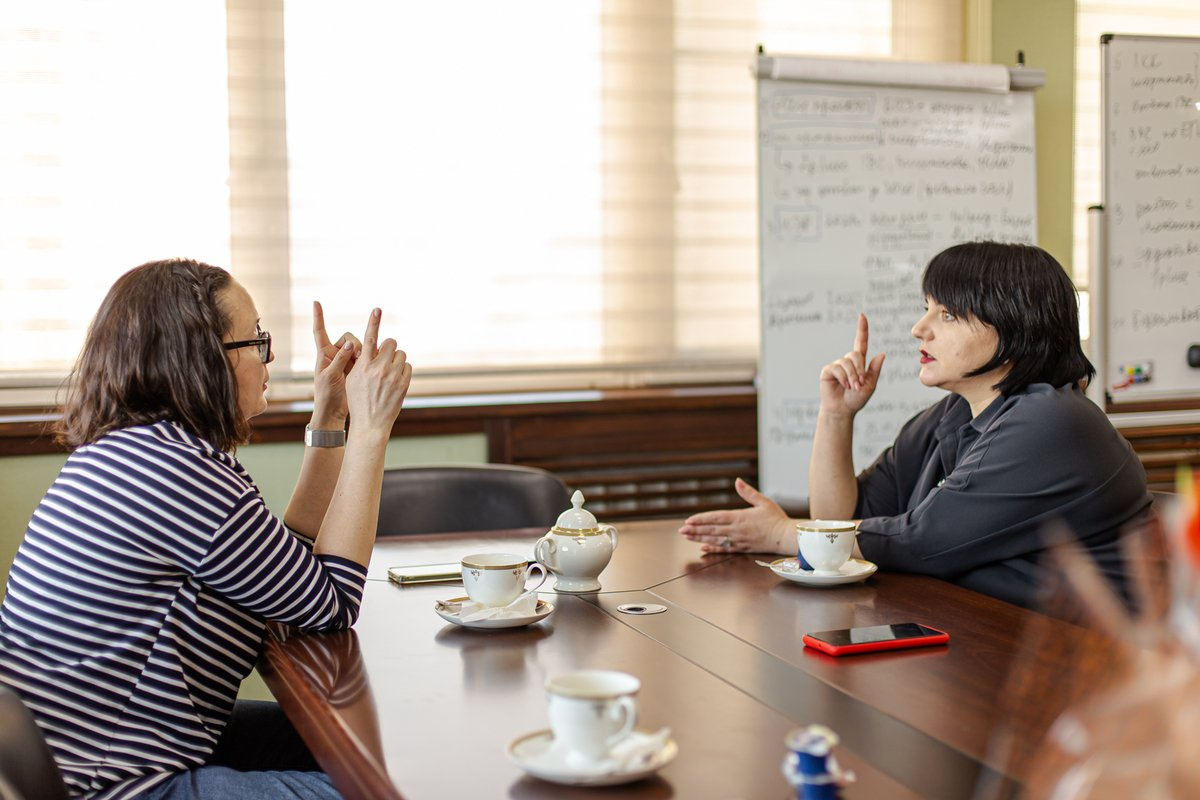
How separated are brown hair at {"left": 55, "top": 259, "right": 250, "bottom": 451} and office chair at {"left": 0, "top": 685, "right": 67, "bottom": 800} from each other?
410mm

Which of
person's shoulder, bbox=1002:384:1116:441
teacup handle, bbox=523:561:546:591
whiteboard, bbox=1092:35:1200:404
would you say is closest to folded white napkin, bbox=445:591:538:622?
teacup handle, bbox=523:561:546:591

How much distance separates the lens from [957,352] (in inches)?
79.7

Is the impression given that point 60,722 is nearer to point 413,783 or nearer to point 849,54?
point 413,783

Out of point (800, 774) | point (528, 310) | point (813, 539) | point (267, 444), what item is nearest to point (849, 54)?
point (528, 310)

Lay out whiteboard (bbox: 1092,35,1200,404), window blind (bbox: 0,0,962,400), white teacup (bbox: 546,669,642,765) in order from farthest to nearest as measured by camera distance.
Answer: whiteboard (bbox: 1092,35,1200,404), window blind (bbox: 0,0,962,400), white teacup (bbox: 546,669,642,765)

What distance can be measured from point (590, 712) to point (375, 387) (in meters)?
0.78

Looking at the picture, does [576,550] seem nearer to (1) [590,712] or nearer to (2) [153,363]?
(2) [153,363]

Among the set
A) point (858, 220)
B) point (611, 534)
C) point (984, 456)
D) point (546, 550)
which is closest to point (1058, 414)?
point (984, 456)

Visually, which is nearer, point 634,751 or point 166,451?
point 634,751

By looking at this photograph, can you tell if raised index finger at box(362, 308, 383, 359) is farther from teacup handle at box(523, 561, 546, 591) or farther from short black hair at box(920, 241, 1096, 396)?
short black hair at box(920, 241, 1096, 396)

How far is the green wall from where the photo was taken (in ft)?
12.9

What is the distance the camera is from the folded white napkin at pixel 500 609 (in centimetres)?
155

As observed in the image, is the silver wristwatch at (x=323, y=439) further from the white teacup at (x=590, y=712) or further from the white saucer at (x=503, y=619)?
the white teacup at (x=590, y=712)

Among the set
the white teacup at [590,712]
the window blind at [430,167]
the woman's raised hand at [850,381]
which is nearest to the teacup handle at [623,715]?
the white teacup at [590,712]
